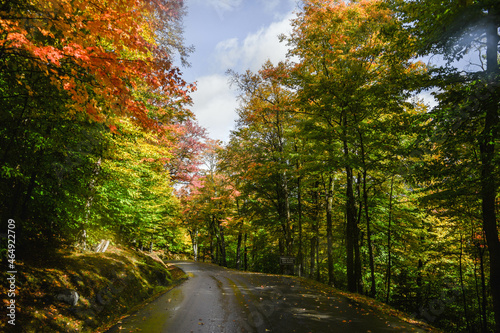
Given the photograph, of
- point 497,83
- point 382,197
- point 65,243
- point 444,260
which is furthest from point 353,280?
point 65,243

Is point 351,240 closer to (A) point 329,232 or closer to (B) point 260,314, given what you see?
(A) point 329,232

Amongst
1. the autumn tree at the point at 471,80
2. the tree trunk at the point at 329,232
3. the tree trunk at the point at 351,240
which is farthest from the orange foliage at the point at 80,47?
the tree trunk at the point at 329,232

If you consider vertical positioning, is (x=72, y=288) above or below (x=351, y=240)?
below

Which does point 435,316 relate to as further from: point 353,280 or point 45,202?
point 45,202

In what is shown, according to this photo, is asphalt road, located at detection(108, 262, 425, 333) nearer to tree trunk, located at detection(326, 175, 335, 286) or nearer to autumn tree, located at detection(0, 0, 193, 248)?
autumn tree, located at detection(0, 0, 193, 248)

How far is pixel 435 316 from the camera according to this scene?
52.7ft

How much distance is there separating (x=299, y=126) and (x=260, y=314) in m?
8.72

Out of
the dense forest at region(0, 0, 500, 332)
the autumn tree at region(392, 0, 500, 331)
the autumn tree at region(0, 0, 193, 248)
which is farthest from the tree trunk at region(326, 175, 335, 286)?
the autumn tree at region(0, 0, 193, 248)

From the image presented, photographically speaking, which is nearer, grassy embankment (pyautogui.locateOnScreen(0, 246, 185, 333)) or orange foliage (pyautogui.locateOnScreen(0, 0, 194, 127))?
orange foliage (pyautogui.locateOnScreen(0, 0, 194, 127))

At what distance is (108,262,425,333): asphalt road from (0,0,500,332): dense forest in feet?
11.1

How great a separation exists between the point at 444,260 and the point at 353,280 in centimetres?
685

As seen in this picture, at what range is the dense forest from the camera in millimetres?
4711

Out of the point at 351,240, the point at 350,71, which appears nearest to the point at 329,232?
the point at 351,240

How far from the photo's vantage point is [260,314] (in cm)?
730
